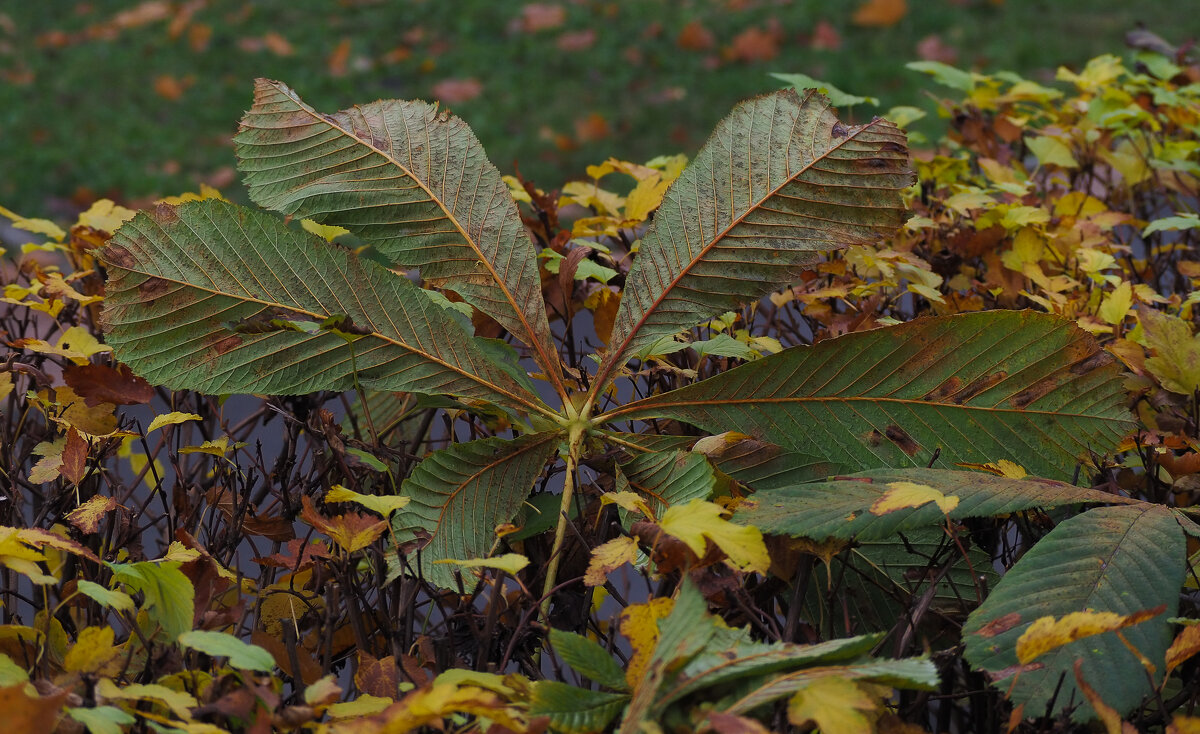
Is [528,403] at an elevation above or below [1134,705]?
above

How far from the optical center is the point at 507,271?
1.11 m

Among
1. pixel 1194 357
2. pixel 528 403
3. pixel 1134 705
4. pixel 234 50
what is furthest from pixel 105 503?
pixel 234 50

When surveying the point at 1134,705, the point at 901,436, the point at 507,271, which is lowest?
the point at 1134,705

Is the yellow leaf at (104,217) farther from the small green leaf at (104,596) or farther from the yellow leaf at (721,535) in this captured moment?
the yellow leaf at (721,535)

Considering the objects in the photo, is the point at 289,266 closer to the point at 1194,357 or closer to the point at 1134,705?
the point at 1134,705

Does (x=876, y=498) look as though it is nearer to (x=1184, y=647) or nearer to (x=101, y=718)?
(x=1184, y=647)

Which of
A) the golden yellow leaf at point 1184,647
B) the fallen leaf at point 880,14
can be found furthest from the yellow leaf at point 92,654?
the fallen leaf at point 880,14

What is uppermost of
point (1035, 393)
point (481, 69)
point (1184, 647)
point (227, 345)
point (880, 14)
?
point (880, 14)

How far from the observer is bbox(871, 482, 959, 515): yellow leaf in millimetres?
818

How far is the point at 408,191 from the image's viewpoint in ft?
3.65

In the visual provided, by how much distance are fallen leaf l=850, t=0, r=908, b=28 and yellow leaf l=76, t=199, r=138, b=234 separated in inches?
280

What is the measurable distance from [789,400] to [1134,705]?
15.7 inches

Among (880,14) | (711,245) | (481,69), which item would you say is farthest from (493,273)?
(880,14)

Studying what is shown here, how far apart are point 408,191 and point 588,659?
0.58 m
